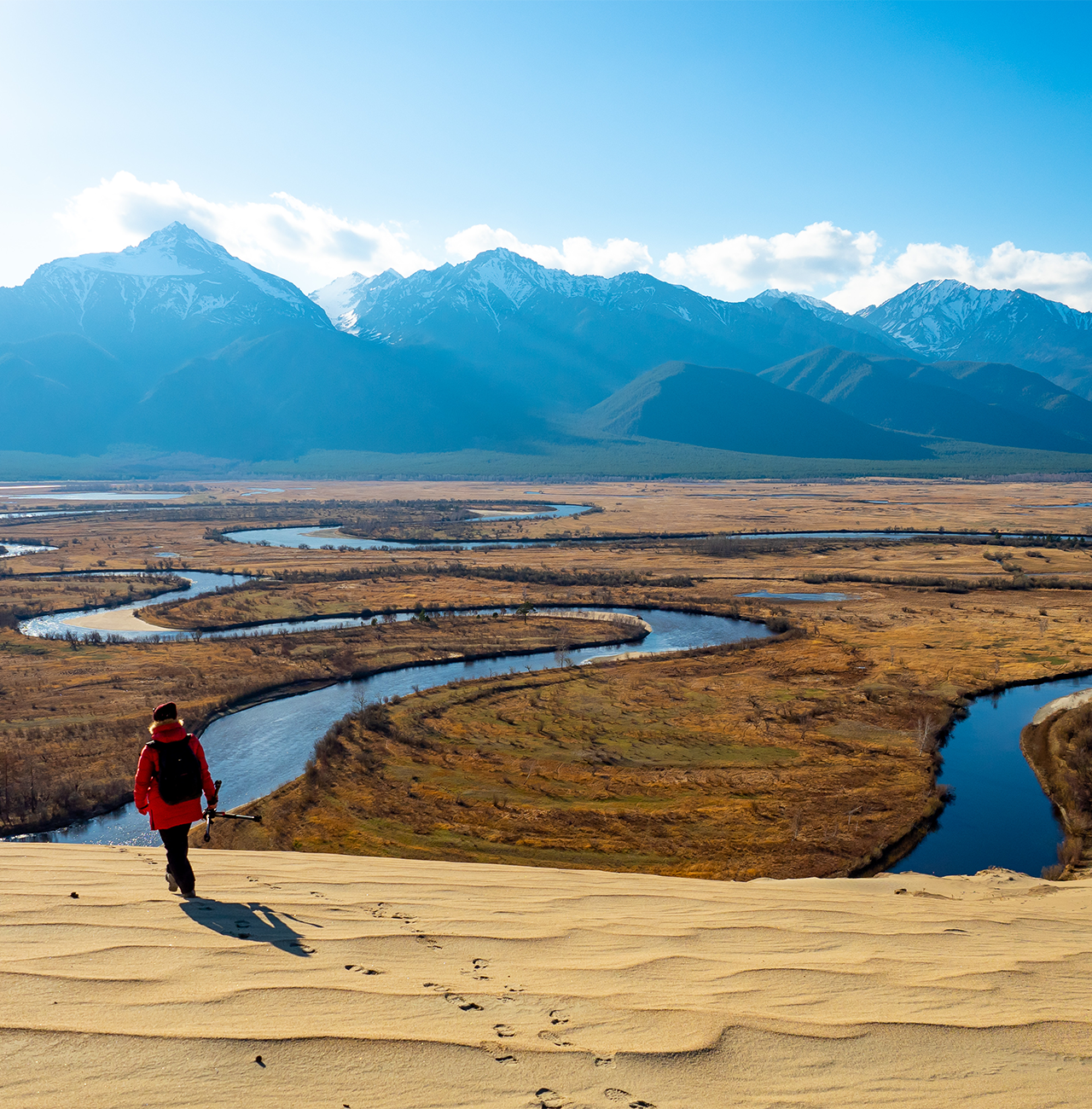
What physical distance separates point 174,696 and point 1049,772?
33.0 meters

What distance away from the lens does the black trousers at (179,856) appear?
7.52 metres

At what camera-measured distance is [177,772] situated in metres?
7.62

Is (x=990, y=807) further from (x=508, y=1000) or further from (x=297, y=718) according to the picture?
(x=297, y=718)

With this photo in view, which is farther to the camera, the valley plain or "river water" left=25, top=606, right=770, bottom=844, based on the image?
"river water" left=25, top=606, right=770, bottom=844

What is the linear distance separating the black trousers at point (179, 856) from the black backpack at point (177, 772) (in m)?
0.26

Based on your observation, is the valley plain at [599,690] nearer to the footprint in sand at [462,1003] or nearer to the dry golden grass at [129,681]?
the dry golden grass at [129,681]

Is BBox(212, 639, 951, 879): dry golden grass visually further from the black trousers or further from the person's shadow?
the person's shadow

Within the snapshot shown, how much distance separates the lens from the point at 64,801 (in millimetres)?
23016

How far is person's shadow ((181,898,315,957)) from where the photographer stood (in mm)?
6395

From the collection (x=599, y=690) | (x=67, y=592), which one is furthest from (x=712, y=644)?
(x=67, y=592)

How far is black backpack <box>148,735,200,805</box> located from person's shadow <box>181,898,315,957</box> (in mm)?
979

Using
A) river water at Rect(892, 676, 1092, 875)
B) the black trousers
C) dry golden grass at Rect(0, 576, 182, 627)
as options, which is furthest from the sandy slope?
dry golden grass at Rect(0, 576, 182, 627)

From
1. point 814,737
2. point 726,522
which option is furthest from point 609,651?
point 726,522

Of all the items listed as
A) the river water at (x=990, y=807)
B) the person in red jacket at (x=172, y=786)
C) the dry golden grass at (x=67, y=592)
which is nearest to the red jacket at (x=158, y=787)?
the person in red jacket at (x=172, y=786)
